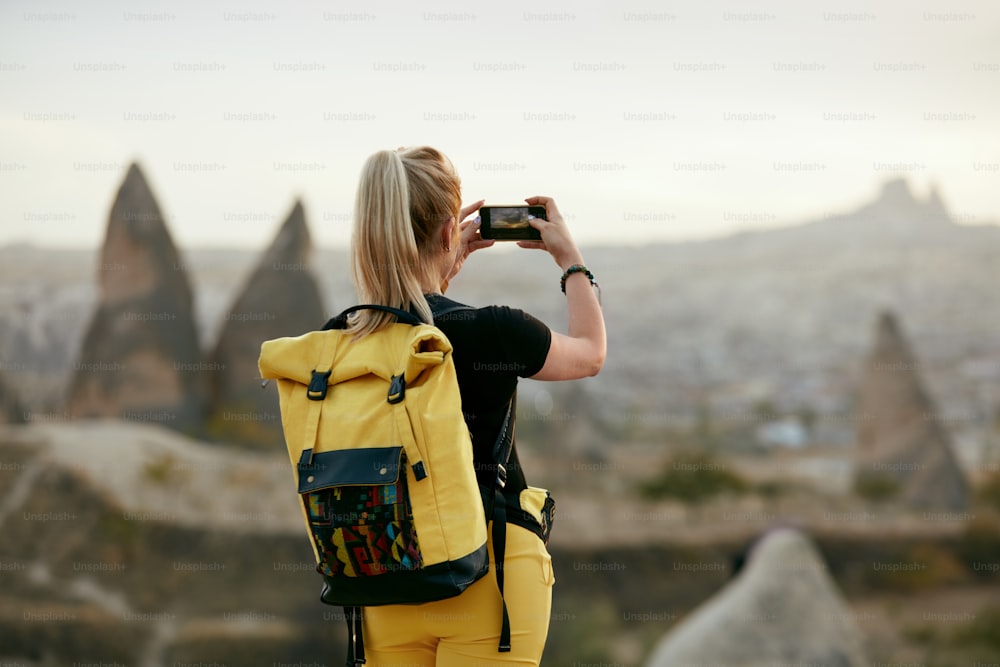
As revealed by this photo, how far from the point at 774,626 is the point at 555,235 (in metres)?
9.49

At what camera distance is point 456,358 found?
1.65 meters

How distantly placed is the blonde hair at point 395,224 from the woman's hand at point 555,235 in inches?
8.3

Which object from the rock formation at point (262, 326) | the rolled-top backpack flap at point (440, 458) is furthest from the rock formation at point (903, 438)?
the rolled-top backpack flap at point (440, 458)

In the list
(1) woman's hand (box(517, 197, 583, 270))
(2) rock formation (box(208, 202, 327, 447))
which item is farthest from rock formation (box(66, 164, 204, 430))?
(1) woman's hand (box(517, 197, 583, 270))

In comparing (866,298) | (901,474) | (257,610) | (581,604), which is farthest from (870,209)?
(257,610)

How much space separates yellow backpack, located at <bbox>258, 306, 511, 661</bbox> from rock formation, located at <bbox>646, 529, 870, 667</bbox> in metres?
8.82

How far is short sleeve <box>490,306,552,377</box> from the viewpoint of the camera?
1636mm

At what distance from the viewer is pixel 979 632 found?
15180mm

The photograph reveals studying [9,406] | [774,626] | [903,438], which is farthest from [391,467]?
[903,438]

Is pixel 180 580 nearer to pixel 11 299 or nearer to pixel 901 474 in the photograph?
pixel 11 299

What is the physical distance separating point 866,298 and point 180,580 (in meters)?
14.4

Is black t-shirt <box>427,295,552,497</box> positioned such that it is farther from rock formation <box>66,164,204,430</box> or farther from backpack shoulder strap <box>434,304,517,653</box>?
rock formation <box>66,164,204,430</box>

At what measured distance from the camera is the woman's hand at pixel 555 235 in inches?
71.7

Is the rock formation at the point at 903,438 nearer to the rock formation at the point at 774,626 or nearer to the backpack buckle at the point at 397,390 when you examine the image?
the rock formation at the point at 774,626
